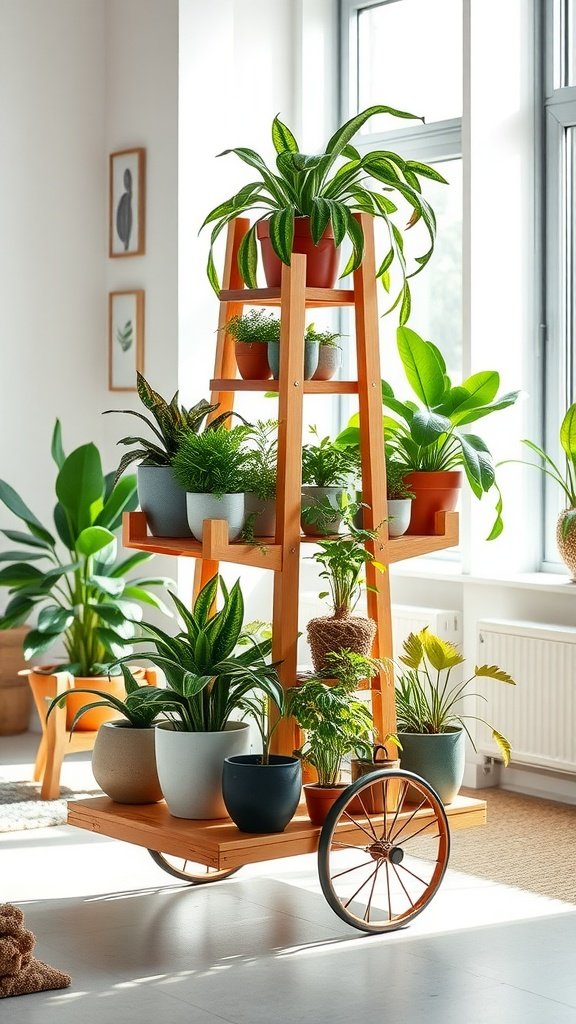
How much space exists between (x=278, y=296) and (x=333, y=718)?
3.45ft

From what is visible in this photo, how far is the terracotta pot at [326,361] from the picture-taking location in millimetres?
3645

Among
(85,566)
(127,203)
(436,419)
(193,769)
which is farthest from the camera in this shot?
(127,203)

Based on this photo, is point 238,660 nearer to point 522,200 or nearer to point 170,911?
point 170,911

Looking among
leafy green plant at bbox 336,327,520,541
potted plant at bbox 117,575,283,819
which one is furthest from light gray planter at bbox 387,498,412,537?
potted plant at bbox 117,575,283,819

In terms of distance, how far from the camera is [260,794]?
10.5 feet

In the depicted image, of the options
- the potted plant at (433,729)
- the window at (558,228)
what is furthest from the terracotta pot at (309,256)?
the window at (558,228)

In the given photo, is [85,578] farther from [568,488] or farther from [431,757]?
[431,757]

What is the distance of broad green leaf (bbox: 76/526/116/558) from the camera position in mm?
5086

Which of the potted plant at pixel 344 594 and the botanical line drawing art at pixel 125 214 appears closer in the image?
the potted plant at pixel 344 594

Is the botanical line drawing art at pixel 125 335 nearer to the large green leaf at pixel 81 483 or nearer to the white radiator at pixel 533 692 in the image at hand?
the large green leaf at pixel 81 483

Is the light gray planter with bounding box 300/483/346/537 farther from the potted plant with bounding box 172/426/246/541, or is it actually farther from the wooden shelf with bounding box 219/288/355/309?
the wooden shelf with bounding box 219/288/355/309

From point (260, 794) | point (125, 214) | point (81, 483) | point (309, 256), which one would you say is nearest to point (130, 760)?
point (260, 794)

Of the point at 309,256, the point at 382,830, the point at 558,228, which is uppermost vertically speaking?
the point at 558,228

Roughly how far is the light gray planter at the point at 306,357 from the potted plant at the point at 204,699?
1.90 feet
